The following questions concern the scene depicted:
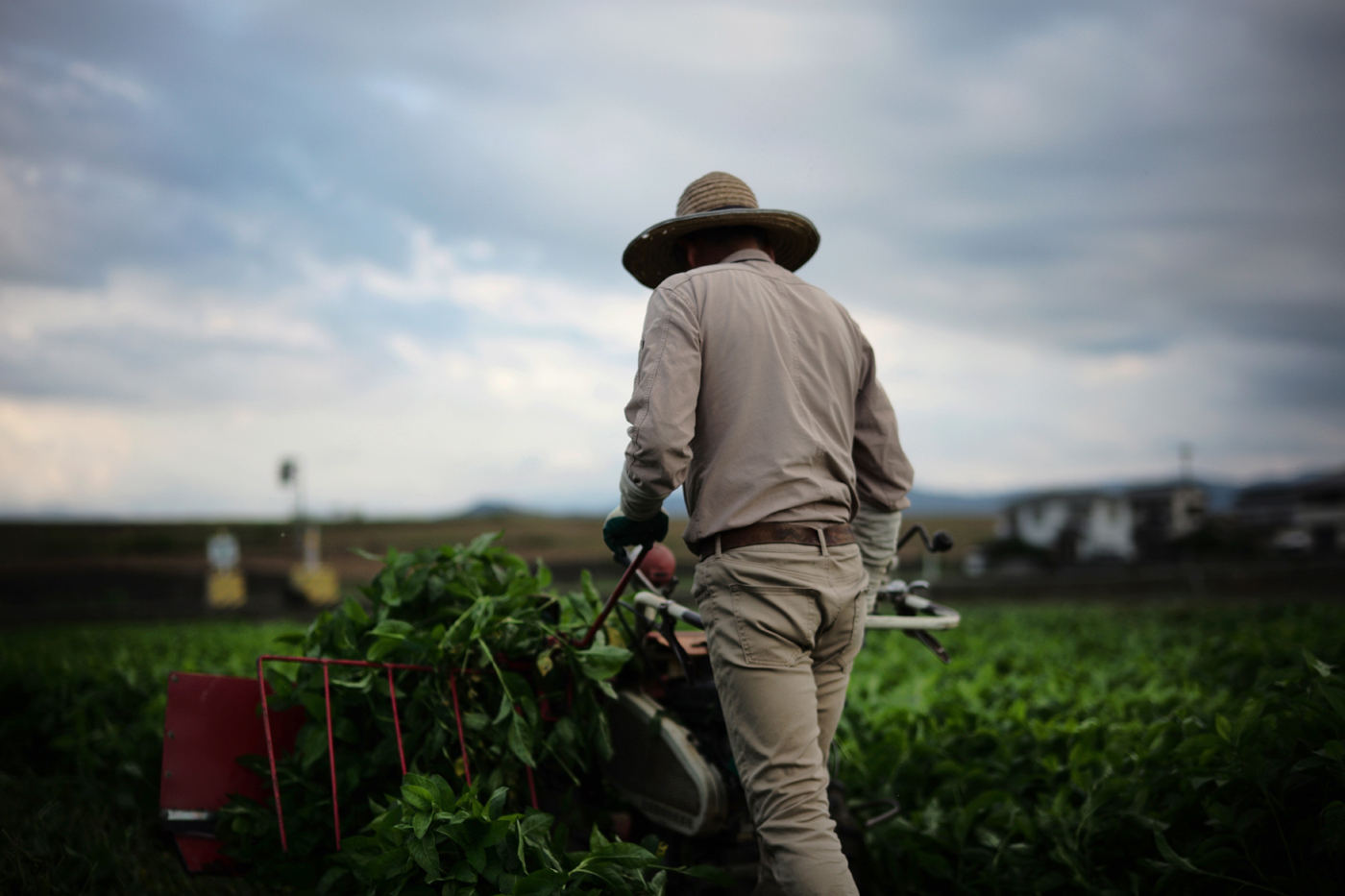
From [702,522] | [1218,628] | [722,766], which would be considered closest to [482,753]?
[722,766]

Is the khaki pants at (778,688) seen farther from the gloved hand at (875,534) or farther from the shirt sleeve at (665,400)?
the gloved hand at (875,534)

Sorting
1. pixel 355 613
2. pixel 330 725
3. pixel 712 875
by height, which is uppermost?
pixel 355 613

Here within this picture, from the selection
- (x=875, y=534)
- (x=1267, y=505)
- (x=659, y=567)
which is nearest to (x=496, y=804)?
(x=659, y=567)

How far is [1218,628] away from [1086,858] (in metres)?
7.99

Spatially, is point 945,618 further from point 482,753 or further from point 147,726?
point 147,726

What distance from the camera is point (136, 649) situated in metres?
7.00

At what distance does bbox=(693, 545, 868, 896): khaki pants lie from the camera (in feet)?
7.32

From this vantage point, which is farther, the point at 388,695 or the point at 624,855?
the point at 388,695

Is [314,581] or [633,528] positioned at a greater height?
[633,528]

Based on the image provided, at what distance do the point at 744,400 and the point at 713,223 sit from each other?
2.10 feet

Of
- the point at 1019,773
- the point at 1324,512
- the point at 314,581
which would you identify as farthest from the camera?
the point at 1324,512

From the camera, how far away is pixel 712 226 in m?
2.70

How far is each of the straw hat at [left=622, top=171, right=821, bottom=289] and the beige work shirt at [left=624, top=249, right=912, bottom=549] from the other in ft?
0.57

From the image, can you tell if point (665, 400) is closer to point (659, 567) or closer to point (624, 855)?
point (659, 567)
